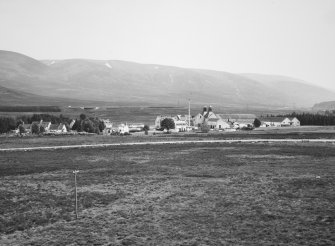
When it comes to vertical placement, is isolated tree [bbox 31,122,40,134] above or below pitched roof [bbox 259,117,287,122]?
below

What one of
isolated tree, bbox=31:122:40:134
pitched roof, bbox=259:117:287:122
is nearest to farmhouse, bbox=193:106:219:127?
pitched roof, bbox=259:117:287:122

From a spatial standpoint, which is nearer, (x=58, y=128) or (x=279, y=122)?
(x=58, y=128)

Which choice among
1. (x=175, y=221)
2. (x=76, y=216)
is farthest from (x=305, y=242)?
(x=76, y=216)

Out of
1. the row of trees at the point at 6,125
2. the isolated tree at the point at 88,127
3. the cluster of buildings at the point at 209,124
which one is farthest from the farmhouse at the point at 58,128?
the row of trees at the point at 6,125

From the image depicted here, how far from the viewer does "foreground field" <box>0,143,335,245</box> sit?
19938mm

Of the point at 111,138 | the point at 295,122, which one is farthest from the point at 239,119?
the point at 111,138

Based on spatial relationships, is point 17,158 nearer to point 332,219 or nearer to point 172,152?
point 172,152

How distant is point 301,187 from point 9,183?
26.1 m

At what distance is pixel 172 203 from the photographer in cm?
2684

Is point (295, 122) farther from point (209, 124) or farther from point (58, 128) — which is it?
point (58, 128)

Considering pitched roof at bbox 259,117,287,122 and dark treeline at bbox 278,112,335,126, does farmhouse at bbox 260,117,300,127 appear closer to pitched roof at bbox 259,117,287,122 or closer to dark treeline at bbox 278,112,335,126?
pitched roof at bbox 259,117,287,122

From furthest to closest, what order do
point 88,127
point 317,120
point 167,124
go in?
point 317,120 → point 167,124 → point 88,127

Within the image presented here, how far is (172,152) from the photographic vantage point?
6156 cm

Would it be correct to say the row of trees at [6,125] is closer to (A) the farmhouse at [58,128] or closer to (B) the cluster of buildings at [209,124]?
(B) the cluster of buildings at [209,124]
